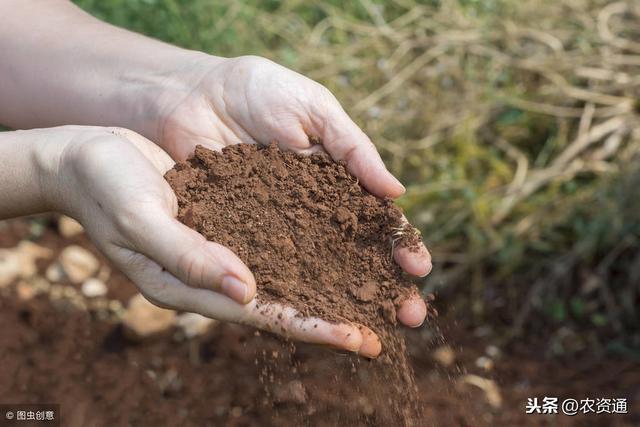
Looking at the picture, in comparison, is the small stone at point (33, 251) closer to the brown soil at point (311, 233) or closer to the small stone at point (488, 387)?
the brown soil at point (311, 233)

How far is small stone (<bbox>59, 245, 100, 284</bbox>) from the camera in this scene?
8.27 ft

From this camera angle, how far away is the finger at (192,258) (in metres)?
1.35

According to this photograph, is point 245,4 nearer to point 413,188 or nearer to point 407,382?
point 413,188

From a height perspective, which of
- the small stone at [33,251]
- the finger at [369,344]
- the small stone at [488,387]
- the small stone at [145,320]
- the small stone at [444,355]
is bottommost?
the small stone at [33,251]

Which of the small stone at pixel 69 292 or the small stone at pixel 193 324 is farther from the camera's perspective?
the small stone at pixel 69 292

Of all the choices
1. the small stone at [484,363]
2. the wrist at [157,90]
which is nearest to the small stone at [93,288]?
the wrist at [157,90]

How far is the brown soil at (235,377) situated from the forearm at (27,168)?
61 cm

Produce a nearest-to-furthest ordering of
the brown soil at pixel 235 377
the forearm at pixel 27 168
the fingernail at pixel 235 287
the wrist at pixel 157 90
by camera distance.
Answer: the fingernail at pixel 235 287 → the forearm at pixel 27 168 → the wrist at pixel 157 90 → the brown soil at pixel 235 377

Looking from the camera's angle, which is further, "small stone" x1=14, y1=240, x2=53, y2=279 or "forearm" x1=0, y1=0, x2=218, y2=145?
"small stone" x1=14, y1=240, x2=53, y2=279

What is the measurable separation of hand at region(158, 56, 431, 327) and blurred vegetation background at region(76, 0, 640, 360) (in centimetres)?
99

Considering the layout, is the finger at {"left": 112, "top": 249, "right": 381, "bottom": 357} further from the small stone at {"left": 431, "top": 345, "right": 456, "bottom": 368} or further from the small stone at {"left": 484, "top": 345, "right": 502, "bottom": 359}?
the small stone at {"left": 484, "top": 345, "right": 502, "bottom": 359}

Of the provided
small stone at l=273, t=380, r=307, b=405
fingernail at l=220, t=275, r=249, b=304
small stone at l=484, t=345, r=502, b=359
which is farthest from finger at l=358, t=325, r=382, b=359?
small stone at l=484, t=345, r=502, b=359

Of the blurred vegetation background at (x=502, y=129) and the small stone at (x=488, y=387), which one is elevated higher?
the blurred vegetation background at (x=502, y=129)

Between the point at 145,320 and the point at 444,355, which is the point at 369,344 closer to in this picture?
the point at 444,355
